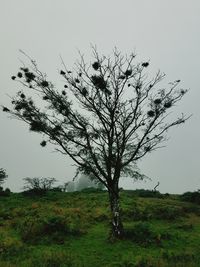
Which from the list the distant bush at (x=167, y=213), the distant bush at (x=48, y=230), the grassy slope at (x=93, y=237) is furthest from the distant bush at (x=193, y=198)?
the distant bush at (x=48, y=230)

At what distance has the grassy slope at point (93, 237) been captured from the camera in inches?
696

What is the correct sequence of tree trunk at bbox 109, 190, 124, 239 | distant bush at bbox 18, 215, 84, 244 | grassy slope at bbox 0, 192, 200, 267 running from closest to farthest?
grassy slope at bbox 0, 192, 200, 267, distant bush at bbox 18, 215, 84, 244, tree trunk at bbox 109, 190, 124, 239

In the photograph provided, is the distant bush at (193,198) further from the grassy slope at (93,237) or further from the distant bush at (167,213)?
the distant bush at (167,213)

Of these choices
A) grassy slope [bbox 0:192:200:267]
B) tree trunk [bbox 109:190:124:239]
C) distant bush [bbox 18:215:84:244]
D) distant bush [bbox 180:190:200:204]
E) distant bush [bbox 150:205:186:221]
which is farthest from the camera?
distant bush [bbox 180:190:200:204]

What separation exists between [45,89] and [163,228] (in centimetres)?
1227

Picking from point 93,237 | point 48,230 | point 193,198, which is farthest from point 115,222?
point 193,198

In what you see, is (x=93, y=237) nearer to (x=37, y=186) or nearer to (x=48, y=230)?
(x=48, y=230)

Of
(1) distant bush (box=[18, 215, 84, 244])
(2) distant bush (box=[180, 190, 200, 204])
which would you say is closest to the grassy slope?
(1) distant bush (box=[18, 215, 84, 244])

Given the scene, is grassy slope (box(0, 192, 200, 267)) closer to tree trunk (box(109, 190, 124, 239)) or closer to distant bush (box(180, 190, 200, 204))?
tree trunk (box(109, 190, 124, 239))

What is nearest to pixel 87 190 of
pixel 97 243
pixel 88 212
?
pixel 88 212

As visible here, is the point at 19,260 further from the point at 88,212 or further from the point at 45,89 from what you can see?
the point at 88,212

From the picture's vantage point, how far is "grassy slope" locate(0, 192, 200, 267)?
17.7m

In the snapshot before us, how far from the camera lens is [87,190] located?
159 ft

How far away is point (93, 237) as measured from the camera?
23297mm
